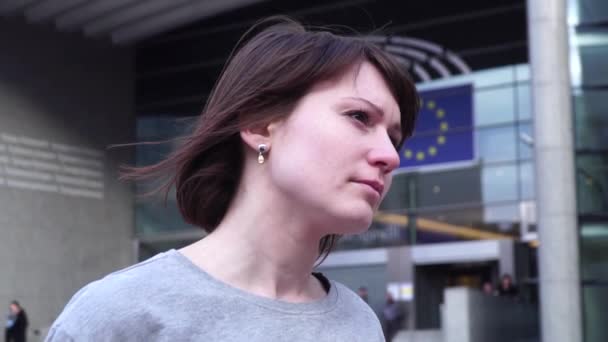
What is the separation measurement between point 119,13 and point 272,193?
2390 centimetres

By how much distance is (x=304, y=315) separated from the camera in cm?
154

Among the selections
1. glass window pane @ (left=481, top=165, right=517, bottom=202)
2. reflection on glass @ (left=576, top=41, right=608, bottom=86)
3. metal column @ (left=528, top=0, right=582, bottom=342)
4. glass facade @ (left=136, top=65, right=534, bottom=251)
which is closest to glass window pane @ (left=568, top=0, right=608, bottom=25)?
reflection on glass @ (left=576, top=41, right=608, bottom=86)

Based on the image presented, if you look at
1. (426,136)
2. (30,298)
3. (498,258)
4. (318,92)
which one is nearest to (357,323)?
(318,92)

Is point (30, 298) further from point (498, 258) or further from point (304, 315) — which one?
point (304, 315)

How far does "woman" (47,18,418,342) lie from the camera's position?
56.8 inches

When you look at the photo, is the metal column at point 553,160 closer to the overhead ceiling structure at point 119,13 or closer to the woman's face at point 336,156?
the overhead ceiling structure at point 119,13

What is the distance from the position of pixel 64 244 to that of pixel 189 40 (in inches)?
245

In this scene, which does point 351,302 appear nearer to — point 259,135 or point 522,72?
point 259,135

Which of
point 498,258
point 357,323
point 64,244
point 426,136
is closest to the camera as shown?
point 357,323

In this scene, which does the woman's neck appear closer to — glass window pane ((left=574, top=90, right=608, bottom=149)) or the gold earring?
the gold earring

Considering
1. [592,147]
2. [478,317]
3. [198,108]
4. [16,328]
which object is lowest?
[16,328]

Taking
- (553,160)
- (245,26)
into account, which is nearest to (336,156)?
(553,160)

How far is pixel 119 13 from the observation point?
24.8 metres

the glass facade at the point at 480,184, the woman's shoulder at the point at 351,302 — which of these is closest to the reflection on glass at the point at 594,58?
the glass facade at the point at 480,184
